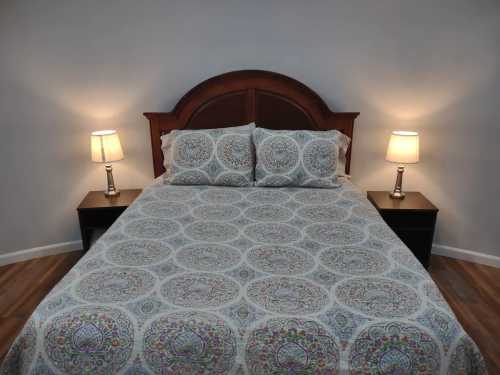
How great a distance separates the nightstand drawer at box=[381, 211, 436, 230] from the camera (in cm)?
273

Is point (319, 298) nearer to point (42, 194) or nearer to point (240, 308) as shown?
point (240, 308)

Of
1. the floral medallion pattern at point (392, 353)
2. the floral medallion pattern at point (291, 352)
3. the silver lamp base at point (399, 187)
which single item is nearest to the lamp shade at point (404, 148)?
the silver lamp base at point (399, 187)

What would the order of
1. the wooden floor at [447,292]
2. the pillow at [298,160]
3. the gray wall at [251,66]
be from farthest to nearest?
the gray wall at [251,66] < the pillow at [298,160] < the wooden floor at [447,292]

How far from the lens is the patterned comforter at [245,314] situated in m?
1.32

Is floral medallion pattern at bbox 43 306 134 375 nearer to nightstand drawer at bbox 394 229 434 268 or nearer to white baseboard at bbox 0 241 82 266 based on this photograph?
white baseboard at bbox 0 241 82 266

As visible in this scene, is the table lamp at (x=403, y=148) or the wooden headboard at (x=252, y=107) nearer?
the table lamp at (x=403, y=148)

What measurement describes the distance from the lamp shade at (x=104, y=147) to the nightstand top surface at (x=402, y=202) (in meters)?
1.89

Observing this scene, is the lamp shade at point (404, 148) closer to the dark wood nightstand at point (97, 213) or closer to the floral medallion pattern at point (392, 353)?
the floral medallion pattern at point (392, 353)

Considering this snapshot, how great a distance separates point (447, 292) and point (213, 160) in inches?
70.6

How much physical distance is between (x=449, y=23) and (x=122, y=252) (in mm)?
2530

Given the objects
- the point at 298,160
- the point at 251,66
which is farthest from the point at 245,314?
the point at 251,66

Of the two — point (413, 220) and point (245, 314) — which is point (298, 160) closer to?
point (413, 220)

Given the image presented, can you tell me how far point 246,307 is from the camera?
4.66 ft

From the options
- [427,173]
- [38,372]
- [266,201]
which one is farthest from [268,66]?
[38,372]
